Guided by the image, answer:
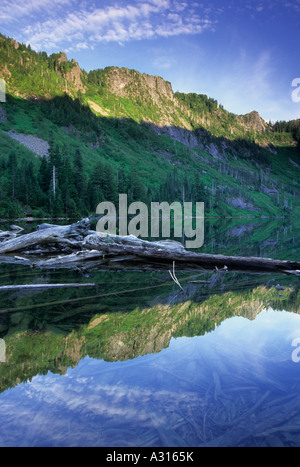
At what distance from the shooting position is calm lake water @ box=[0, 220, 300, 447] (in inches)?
125

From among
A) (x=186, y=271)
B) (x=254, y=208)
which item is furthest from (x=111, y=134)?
(x=186, y=271)

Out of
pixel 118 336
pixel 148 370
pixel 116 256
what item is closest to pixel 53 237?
pixel 116 256

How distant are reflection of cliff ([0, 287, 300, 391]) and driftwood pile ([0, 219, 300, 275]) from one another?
Answer: 4664mm

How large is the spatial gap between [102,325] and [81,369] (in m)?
1.66

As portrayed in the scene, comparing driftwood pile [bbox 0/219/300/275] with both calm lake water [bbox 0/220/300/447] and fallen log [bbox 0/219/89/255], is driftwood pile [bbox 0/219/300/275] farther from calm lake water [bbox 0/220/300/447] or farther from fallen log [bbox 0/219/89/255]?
calm lake water [bbox 0/220/300/447]

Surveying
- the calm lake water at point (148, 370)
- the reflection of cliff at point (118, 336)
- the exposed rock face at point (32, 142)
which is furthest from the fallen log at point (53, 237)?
the exposed rock face at point (32, 142)

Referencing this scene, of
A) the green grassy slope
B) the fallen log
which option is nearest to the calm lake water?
the fallen log

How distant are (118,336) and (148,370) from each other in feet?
4.26

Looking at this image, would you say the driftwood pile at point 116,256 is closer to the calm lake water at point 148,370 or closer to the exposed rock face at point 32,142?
the calm lake water at point 148,370

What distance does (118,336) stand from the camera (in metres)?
5.57

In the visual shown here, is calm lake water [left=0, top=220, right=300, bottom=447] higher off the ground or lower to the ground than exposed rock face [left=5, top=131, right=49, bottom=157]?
lower

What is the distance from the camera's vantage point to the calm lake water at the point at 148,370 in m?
3.17

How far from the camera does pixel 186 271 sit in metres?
12.4

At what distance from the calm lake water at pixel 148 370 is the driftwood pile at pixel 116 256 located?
4244 mm
